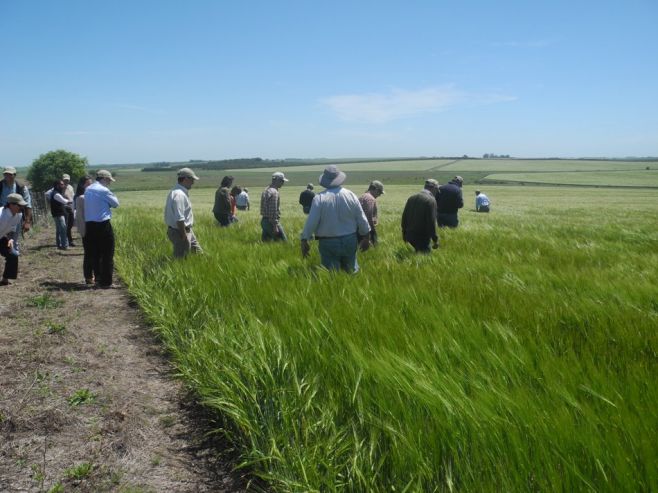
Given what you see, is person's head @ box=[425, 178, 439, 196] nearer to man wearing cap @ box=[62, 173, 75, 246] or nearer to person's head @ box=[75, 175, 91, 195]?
person's head @ box=[75, 175, 91, 195]

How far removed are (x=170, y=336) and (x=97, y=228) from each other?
159 inches

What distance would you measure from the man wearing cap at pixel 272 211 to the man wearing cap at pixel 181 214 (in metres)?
2.33

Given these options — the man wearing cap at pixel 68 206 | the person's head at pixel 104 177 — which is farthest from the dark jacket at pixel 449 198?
the man wearing cap at pixel 68 206

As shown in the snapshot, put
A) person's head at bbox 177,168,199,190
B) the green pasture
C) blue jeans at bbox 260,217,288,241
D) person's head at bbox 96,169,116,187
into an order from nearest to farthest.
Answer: the green pasture, person's head at bbox 177,168,199,190, person's head at bbox 96,169,116,187, blue jeans at bbox 260,217,288,241

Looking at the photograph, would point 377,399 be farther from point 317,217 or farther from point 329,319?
point 317,217

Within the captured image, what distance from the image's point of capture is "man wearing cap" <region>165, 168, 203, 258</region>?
691 cm

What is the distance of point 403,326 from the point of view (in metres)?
3.16

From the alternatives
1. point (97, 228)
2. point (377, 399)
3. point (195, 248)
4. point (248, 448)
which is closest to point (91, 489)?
point (248, 448)

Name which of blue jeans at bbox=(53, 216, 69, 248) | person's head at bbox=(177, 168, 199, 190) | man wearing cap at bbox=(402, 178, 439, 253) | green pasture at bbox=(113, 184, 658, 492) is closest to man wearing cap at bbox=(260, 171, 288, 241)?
person's head at bbox=(177, 168, 199, 190)

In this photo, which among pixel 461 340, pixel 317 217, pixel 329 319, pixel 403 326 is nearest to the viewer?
pixel 461 340

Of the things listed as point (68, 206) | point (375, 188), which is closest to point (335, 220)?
point (375, 188)

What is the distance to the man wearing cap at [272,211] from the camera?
9.27m

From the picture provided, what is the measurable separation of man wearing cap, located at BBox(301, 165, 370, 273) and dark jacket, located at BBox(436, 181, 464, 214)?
517 centimetres

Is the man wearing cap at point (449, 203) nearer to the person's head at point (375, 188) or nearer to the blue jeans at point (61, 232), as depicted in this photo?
the person's head at point (375, 188)
